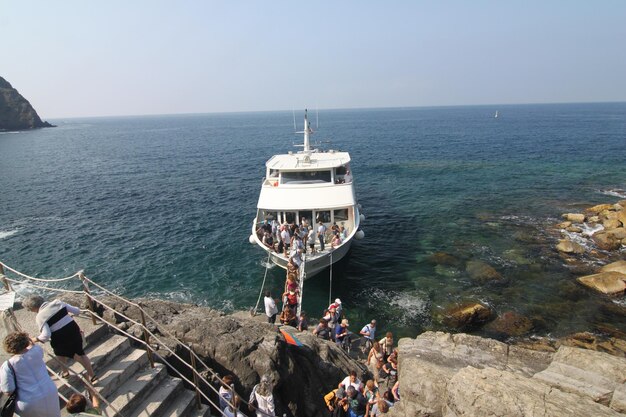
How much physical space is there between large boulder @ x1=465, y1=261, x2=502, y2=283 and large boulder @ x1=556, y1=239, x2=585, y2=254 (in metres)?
5.39

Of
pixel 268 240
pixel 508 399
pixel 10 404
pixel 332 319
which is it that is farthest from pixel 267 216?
pixel 10 404

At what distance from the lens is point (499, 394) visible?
21.6 feet

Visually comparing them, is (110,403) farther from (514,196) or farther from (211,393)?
(514,196)

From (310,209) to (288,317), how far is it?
242 inches

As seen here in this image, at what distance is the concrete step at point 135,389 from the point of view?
19.3ft

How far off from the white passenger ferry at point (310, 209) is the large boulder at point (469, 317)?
5.69 m

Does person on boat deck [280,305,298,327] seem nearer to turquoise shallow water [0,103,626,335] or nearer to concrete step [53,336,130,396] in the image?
turquoise shallow water [0,103,626,335]

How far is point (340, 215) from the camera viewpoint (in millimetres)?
19500

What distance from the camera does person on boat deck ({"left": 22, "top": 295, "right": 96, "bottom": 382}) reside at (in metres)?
5.73

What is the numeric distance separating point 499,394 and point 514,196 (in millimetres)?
30398

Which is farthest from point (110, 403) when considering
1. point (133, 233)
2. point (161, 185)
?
point (161, 185)

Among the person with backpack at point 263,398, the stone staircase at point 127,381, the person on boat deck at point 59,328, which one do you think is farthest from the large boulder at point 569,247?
the person on boat deck at point 59,328

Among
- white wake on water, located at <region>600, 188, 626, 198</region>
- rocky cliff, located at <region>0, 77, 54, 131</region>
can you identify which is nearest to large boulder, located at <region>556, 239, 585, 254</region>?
white wake on water, located at <region>600, 188, 626, 198</region>

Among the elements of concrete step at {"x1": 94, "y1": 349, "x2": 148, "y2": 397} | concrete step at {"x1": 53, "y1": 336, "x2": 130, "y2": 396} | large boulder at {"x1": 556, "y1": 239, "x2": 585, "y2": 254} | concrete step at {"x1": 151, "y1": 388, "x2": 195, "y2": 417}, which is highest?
concrete step at {"x1": 53, "y1": 336, "x2": 130, "y2": 396}
